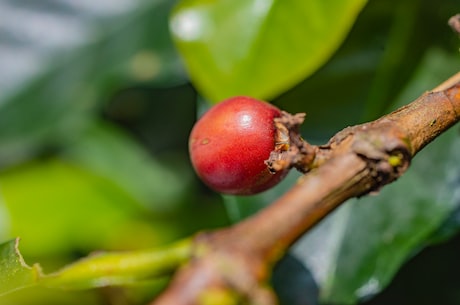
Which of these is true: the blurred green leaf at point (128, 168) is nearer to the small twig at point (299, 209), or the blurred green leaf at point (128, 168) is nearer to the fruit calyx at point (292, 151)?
the fruit calyx at point (292, 151)

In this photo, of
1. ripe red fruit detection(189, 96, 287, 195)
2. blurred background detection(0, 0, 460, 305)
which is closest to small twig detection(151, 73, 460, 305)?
ripe red fruit detection(189, 96, 287, 195)

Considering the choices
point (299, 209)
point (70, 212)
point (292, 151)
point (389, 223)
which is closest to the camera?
point (299, 209)

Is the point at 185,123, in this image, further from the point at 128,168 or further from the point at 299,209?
the point at 299,209

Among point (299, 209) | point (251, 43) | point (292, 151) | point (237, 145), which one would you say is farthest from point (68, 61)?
point (299, 209)

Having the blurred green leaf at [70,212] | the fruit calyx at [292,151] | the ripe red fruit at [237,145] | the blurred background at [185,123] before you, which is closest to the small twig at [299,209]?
the fruit calyx at [292,151]

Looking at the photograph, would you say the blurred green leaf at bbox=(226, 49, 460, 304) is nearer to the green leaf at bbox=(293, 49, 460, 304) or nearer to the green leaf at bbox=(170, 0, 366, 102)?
the green leaf at bbox=(293, 49, 460, 304)

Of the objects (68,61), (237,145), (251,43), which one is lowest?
(237,145)

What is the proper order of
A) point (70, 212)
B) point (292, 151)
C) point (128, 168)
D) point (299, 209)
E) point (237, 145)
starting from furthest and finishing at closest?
point (128, 168), point (70, 212), point (237, 145), point (292, 151), point (299, 209)
